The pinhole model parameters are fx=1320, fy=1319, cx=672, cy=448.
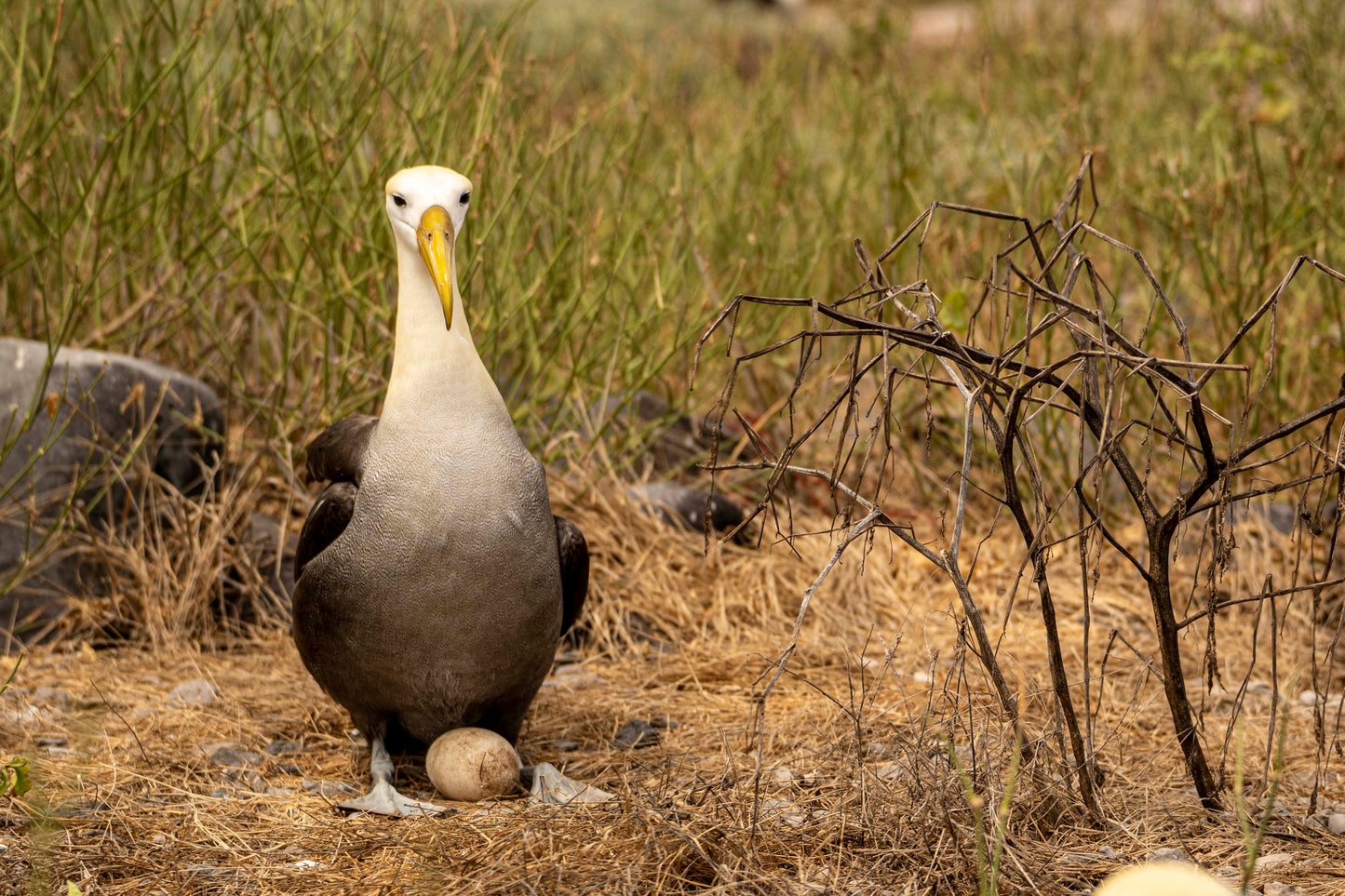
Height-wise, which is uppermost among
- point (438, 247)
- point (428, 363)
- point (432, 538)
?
point (438, 247)

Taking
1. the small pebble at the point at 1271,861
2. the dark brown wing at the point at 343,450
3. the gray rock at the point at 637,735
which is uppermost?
the dark brown wing at the point at 343,450

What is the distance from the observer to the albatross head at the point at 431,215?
8.66ft

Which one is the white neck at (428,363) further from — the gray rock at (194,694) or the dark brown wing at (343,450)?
the gray rock at (194,694)

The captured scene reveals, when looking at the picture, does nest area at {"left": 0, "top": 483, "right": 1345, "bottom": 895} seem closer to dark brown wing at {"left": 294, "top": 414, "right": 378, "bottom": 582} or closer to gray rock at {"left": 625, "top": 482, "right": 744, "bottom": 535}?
gray rock at {"left": 625, "top": 482, "right": 744, "bottom": 535}

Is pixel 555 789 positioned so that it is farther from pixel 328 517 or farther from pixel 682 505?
pixel 682 505

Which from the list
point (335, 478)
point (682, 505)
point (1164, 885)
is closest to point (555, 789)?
point (335, 478)

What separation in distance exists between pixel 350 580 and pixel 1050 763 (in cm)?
145

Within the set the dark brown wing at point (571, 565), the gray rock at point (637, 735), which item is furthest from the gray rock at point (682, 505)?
the dark brown wing at point (571, 565)

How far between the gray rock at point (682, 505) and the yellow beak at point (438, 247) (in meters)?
1.80

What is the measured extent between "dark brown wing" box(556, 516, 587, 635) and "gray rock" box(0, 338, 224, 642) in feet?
4.86

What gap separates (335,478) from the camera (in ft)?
10.0

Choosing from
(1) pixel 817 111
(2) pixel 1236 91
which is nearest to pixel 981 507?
(2) pixel 1236 91

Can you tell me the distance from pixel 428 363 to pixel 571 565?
62 centimetres

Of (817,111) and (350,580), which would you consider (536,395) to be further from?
(817,111)
